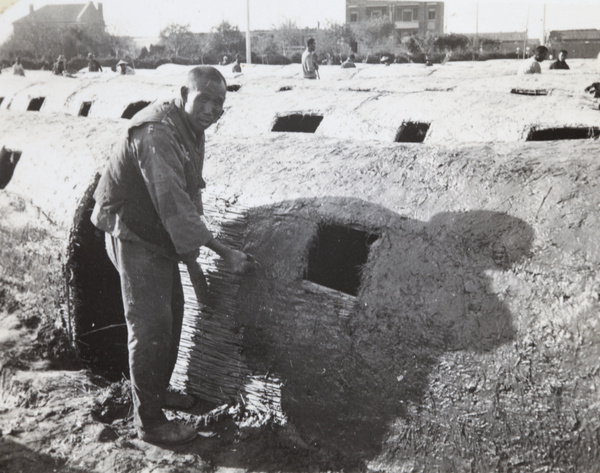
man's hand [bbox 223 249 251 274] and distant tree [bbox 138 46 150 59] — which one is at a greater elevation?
distant tree [bbox 138 46 150 59]

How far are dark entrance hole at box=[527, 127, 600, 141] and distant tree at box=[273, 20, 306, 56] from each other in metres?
31.7

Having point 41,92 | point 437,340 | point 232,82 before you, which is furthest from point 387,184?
point 41,92

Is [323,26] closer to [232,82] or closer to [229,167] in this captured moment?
[232,82]

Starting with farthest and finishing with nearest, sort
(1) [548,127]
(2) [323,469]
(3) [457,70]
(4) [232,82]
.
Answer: (3) [457,70]
(4) [232,82]
(1) [548,127]
(2) [323,469]

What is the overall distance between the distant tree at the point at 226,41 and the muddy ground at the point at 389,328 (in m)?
29.4

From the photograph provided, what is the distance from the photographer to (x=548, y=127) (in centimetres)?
577

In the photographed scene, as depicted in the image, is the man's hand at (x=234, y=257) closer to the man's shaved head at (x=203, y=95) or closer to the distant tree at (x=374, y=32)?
the man's shaved head at (x=203, y=95)

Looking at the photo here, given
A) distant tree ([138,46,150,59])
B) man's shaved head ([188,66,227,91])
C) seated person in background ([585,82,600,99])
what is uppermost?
distant tree ([138,46,150,59])

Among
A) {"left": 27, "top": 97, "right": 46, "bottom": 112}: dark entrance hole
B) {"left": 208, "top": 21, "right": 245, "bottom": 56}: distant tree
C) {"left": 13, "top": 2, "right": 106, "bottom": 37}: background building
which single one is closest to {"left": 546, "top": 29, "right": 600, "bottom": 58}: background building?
{"left": 27, "top": 97, "right": 46, "bottom": 112}: dark entrance hole

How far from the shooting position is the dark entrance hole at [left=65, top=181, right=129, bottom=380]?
15.2ft

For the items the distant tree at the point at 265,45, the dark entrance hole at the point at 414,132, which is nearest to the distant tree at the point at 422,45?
the distant tree at the point at 265,45

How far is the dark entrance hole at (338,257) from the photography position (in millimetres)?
3735

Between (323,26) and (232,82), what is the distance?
33.5m

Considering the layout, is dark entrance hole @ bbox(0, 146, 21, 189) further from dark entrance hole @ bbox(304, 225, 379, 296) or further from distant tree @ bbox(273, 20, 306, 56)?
distant tree @ bbox(273, 20, 306, 56)
